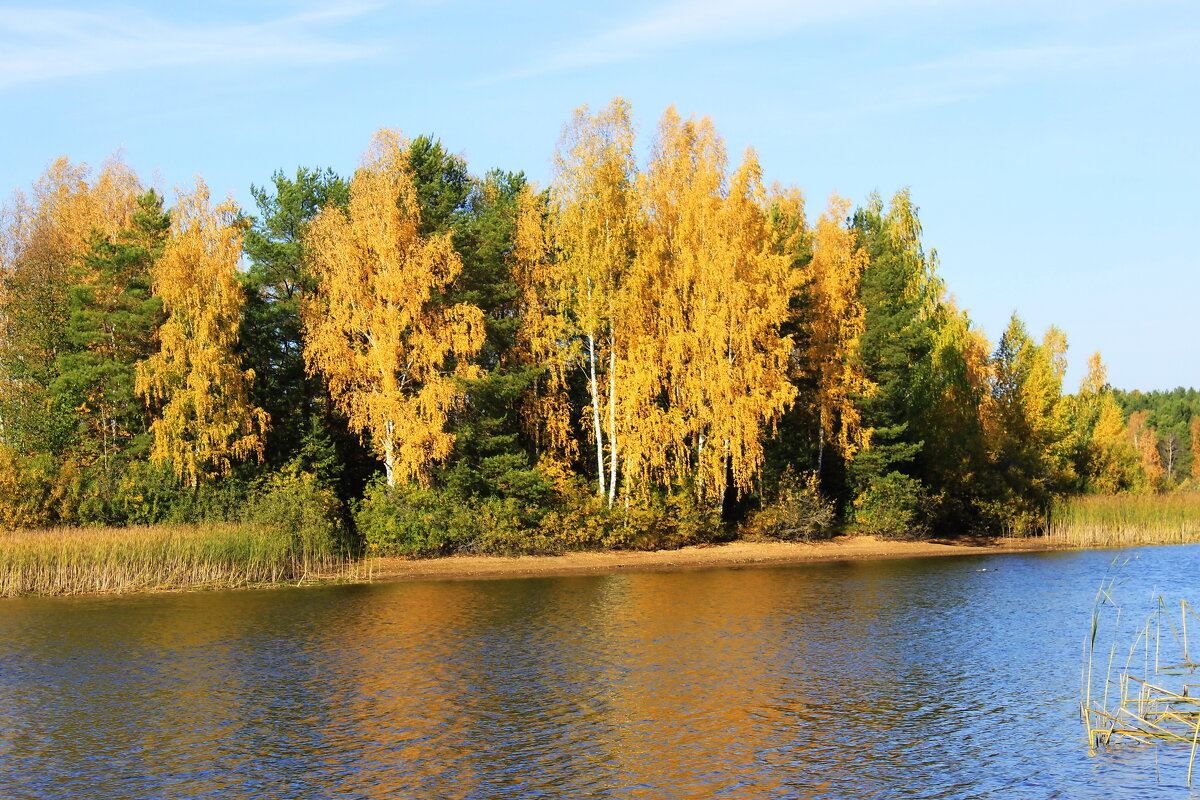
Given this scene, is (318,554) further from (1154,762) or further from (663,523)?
(1154,762)

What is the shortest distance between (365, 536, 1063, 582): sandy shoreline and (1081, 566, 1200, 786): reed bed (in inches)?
935

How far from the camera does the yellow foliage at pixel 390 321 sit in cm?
4766

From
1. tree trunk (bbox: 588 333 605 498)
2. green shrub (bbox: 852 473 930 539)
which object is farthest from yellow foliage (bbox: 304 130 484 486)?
green shrub (bbox: 852 473 930 539)

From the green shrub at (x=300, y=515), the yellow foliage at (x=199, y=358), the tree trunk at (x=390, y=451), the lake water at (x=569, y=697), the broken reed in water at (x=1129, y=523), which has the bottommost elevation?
the lake water at (x=569, y=697)

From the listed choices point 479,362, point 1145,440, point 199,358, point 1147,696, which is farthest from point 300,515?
point 1145,440

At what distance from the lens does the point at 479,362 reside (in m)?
53.2

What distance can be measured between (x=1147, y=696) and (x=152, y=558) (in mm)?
32951

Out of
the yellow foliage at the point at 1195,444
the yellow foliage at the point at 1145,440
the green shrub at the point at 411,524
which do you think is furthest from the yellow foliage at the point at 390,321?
the yellow foliage at the point at 1195,444

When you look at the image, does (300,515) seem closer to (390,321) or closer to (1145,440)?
(390,321)

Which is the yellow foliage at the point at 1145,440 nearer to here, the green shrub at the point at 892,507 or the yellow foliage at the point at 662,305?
the green shrub at the point at 892,507

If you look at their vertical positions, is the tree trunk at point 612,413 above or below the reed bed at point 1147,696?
above

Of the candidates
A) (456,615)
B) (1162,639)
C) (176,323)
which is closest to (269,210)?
(176,323)

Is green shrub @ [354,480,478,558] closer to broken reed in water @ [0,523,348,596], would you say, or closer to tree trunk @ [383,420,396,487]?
tree trunk @ [383,420,396,487]

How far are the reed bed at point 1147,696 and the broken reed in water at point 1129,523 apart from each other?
93.3ft
